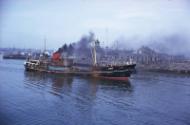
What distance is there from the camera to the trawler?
17.2m

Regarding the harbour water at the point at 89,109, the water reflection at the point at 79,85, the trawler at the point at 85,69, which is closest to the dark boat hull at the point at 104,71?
the trawler at the point at 85,69

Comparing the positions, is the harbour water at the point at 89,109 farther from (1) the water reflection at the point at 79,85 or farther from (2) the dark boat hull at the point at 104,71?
(2) the dark boat hull at the point at 104,71

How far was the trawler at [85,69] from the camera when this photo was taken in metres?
17.2

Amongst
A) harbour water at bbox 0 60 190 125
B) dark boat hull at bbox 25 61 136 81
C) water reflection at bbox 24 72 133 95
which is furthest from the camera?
dark boat hull at bbox 25 61 136 81

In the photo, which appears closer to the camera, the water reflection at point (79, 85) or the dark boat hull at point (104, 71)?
the water reflection at point (79, 85)

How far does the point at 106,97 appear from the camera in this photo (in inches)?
433

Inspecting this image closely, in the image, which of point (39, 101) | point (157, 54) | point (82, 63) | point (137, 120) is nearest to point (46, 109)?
point (39, 101)

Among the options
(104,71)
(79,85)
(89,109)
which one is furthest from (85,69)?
(89,109)

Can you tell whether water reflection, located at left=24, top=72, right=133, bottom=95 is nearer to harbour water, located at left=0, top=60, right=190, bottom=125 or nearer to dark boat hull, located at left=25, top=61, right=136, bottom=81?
dark boat hull, located at left=25, top=61, right=136, bottom=81

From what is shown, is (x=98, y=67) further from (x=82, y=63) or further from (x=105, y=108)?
(x=82, y=63)

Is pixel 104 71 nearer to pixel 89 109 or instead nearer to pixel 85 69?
pixel 85 69

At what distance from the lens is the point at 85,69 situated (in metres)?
19.8

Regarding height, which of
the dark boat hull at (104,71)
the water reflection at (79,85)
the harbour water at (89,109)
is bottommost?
the harbour water at (89,109)

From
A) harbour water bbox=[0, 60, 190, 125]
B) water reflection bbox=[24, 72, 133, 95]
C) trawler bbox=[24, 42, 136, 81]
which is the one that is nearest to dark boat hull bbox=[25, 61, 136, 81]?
trawler bbox=[24, 42, 136, 81]
